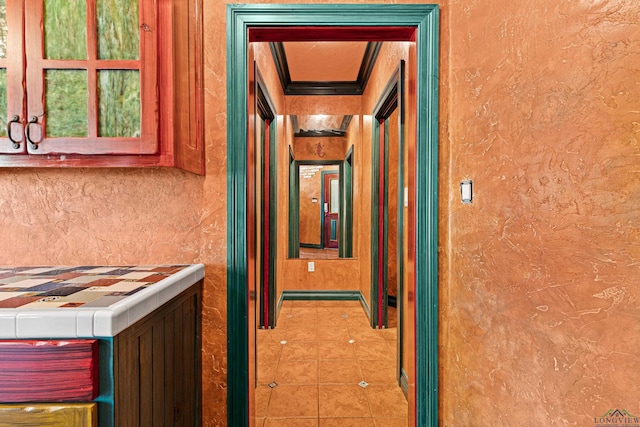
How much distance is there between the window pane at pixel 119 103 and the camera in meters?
1.16

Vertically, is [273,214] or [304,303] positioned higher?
[273,214]

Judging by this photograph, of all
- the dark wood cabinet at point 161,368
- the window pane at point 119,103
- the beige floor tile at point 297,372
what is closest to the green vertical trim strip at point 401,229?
the beige floor tile at point 297,372

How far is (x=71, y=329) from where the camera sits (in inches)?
31.4

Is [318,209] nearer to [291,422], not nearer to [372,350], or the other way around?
[372,350]

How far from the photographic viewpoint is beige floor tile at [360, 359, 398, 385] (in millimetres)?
2263

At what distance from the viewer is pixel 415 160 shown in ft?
4.77

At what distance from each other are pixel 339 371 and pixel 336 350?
35 cm

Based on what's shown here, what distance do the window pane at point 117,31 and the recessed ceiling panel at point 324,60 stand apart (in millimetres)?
2021

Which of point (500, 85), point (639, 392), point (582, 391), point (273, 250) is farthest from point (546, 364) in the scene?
point (273, 250)

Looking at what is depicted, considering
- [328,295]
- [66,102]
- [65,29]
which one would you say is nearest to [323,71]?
[328,295]

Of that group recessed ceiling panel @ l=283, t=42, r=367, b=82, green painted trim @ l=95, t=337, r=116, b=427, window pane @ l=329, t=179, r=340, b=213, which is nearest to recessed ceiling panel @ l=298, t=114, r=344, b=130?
recessed ceiling panel @ l=283, t=42, r=367, b=82

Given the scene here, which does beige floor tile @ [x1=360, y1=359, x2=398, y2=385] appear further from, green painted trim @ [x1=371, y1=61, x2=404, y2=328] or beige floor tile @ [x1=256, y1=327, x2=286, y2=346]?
beige floor tile @ [x1=256, y1=327, x2=286, y2=346]

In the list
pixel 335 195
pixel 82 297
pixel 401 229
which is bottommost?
pixel 82 297

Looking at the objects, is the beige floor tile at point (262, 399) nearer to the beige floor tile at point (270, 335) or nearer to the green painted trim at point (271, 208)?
the beige floor tile at point (270, 335)
